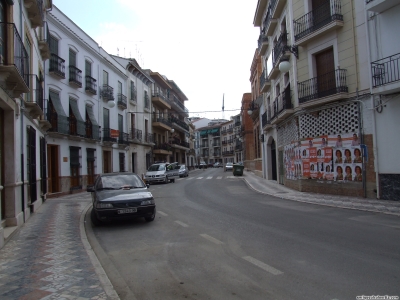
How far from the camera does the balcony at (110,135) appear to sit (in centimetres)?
2561

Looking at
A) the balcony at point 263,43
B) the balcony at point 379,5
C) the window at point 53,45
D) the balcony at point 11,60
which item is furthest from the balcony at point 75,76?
the balcony at point 379,5

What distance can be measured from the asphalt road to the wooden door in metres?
7.07

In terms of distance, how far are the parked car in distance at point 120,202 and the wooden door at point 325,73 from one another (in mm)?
9827

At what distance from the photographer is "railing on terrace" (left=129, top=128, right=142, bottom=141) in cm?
3216

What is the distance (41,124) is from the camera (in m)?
14.4

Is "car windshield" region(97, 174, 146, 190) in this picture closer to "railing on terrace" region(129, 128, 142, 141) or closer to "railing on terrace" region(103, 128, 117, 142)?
"railing on terrace" region(103, 128, 117, 142)

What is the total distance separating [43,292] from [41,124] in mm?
11731

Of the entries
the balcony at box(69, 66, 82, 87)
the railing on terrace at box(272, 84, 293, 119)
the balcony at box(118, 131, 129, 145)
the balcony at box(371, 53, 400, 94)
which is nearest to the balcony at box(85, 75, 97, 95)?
the balcony at box(69, 66, 82, 87)

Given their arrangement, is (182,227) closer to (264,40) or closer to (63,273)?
(63,273)

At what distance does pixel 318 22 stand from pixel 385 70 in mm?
4632

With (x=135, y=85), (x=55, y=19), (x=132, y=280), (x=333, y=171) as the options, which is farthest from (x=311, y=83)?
(x=135, y=85)

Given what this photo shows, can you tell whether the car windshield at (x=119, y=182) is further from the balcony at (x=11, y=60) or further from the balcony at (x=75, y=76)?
the balcony at (x=75, y=76)

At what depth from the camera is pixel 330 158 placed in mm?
14984

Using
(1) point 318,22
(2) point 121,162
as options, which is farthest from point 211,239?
(2) point 121,162
